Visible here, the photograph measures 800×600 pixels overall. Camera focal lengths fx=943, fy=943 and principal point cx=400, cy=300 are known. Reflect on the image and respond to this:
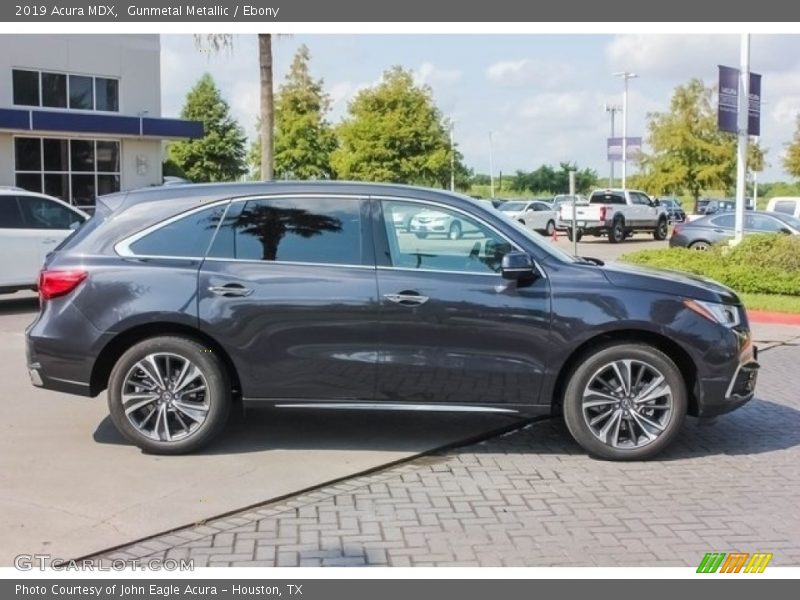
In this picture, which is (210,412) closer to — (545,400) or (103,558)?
(103,558)

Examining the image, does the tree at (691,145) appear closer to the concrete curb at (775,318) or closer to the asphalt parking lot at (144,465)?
the concrete curb at (775,318)

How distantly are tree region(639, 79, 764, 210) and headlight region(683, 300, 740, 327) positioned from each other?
149 feet

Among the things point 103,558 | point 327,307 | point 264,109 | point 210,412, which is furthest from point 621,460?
point 264,109

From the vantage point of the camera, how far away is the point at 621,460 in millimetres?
6328

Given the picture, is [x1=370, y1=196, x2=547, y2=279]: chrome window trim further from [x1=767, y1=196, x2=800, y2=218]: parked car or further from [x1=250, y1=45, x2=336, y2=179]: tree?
[x1=250, y1=45, x2=336, y2=179]: tree

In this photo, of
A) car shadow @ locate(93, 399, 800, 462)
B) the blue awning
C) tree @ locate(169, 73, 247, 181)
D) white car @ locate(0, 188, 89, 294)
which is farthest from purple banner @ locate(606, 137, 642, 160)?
car shadow @ locate(93, 399, 800, 462)

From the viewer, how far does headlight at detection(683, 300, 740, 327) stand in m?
6.25

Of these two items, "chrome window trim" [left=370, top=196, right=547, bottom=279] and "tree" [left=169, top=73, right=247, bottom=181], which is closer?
"chrome window trim" [left=370, top=196, right=547, bottom=279]

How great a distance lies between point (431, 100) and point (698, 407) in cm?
4384

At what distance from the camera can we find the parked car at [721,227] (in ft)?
70.8

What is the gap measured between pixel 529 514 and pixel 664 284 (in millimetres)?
1951

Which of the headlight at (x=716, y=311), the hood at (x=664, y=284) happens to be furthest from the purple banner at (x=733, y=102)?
the headlight at (x=716, y=311)

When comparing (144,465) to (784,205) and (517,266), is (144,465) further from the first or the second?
(784,205)

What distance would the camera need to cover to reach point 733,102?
17.6 meters
